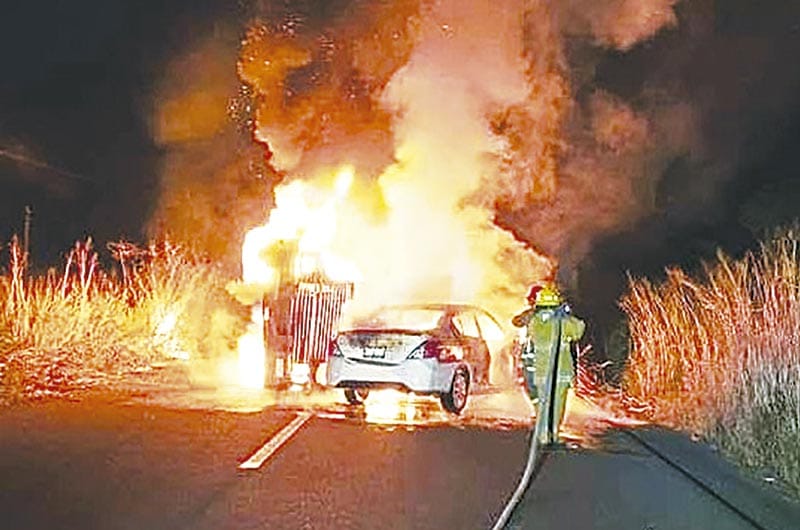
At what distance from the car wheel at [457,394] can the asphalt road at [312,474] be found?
1.01ft

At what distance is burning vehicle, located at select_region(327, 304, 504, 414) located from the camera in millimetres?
17281

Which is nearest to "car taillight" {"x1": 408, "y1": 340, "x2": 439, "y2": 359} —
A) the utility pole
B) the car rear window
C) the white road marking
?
the car rear window

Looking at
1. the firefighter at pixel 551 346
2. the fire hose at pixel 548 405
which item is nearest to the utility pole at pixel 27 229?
the firefighter at pixel 551 346

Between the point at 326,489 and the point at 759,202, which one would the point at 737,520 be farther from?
the point at 759,202

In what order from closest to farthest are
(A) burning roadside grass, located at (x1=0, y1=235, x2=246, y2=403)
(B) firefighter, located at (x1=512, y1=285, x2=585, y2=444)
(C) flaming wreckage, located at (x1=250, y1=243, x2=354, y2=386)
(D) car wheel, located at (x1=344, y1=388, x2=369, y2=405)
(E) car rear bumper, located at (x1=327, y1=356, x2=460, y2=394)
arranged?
(B) firefighter, located at (x1=512, y1=285, x2=585, y2=444) < (E) car rear bumper, located at (x1=327, y1=356, x2=460, y2=394) < (D) car wheel, located at (x1=344, y1=388, x2=369, y2=405) < (A) burning roadside grass, located at (x1=0, y1=235, x2=246, y2=403) < (C) flaming wreckage, located at (x1=250, y1=243, x2=354, y2=386)

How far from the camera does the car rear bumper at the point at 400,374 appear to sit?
17.2 m

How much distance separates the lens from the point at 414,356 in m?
17.3

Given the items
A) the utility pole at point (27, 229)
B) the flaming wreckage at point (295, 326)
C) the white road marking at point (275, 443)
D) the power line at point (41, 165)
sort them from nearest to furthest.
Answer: the white road marking at point (275, 443), the flaming wreckage at point (295, 326), the utility pole at point (27, 229), the power line at point (41, 165)

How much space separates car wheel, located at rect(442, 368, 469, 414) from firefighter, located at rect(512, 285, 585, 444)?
11.3ft

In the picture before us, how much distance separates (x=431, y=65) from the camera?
28.2m

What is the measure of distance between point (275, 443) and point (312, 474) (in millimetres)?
2155

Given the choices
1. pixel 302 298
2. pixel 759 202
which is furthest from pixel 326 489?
pixel 759 202

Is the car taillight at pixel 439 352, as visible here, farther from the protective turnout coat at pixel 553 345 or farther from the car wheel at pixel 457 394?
the protective turnout coat at pixel 553 345

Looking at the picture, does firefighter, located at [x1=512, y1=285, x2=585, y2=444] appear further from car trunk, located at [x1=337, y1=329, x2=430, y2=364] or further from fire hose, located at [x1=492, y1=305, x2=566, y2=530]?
car trunk, located at [x1=337, y1=329, x2=430, y2=364]
